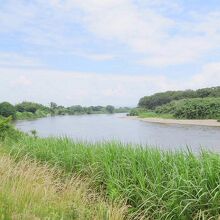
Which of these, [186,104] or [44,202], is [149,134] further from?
[44,202]

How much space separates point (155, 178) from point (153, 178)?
59mm

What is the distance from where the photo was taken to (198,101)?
2111 inches

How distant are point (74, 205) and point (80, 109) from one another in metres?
95.5

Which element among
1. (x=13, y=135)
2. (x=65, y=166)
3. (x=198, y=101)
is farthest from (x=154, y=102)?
(x=65, y=166)

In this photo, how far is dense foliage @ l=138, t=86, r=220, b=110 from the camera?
228 feet

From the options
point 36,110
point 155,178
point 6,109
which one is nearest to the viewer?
point 155,178

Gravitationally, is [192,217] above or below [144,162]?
below

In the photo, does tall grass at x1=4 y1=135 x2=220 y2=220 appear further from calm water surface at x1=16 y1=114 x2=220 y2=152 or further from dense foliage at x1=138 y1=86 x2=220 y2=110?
dense foliage at x1=138 y1=86 x2=220 y2=110

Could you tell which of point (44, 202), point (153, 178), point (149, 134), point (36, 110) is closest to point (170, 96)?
point (36, 110)

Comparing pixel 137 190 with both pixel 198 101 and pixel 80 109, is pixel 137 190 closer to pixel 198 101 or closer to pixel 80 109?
pixel 198 101

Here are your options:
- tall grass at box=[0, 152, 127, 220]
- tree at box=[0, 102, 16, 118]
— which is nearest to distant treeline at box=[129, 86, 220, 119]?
tree at box=[0, 102, 16, 118]

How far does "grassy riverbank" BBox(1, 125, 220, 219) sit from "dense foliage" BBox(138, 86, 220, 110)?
201 ft

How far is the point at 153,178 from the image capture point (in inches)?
211

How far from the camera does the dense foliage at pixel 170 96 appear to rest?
6956 cm
